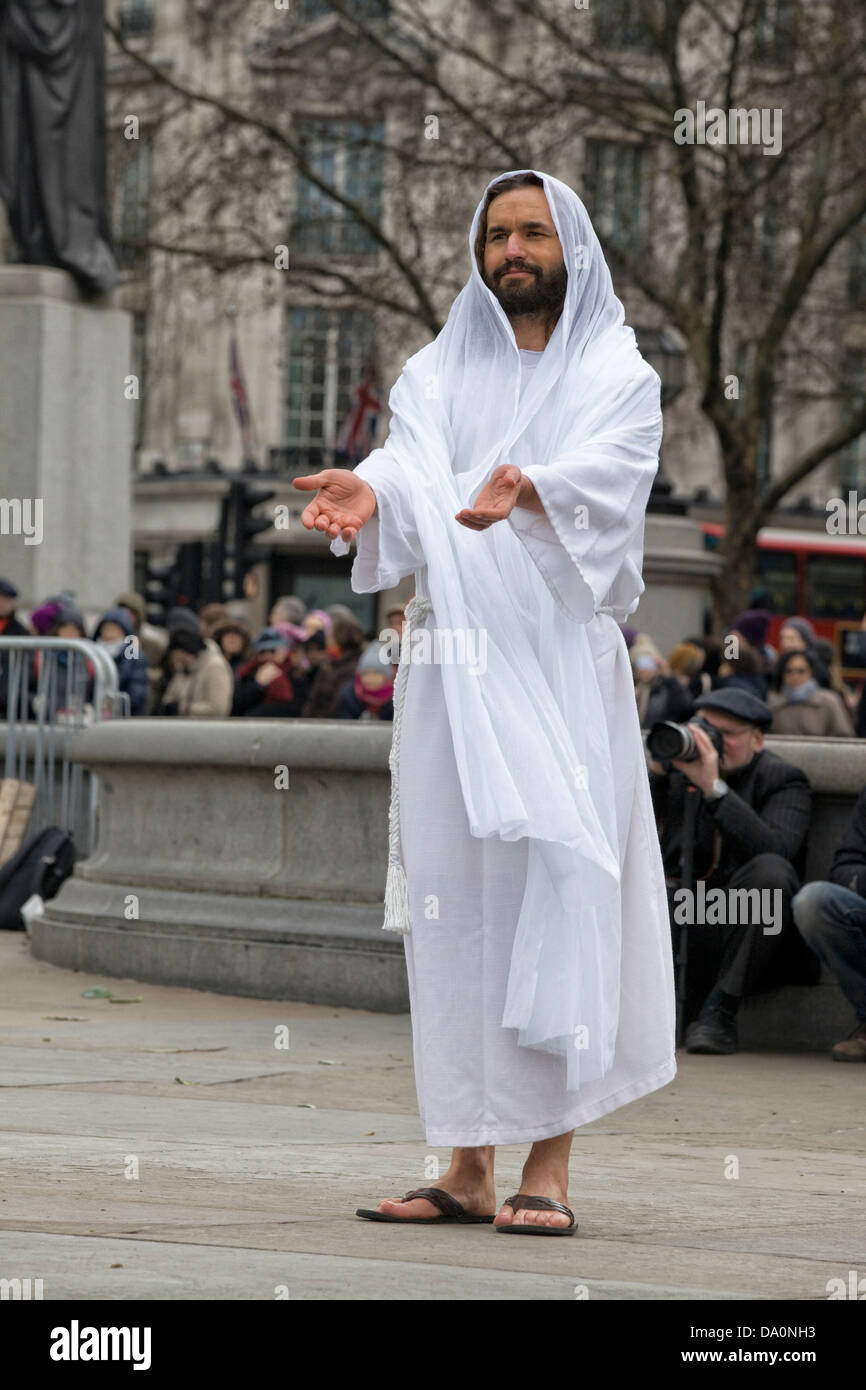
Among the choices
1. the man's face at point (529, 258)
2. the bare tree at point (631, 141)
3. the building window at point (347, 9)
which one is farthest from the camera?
the building window at point (347, 9)

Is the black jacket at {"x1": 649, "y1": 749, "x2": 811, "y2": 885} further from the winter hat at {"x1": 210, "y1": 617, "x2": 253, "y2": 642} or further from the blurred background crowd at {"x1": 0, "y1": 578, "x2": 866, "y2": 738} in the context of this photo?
the winter hat at {"x1": 210, "y1": 617, "x2": 253, "y2": 642}

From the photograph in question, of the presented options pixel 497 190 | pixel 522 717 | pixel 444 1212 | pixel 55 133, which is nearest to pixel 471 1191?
pixel 444 1212

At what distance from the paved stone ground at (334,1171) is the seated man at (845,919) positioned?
0.76 ft

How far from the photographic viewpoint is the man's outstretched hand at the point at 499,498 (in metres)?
4.65

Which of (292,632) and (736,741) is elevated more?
(736,741)

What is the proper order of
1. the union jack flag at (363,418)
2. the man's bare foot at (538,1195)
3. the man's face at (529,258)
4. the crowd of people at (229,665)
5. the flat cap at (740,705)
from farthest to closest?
the union jack flag at (363,418) < the crowd of people at (229,665) < the flat cap at (740,705) < the man's face at (529,258) < the man's bare foot at (538,1195)

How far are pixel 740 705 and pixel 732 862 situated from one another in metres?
0.59

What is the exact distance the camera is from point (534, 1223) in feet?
15.6

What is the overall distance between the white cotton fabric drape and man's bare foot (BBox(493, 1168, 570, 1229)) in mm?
209

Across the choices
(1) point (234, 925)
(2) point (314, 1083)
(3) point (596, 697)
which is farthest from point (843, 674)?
(3) point (596, 697)

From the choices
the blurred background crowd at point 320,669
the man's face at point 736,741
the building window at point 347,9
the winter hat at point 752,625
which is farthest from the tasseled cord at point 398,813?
the building window at point 347,9

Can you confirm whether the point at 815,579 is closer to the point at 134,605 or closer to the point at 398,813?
the point at 134,605

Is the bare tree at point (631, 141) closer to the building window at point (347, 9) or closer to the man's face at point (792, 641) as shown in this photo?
the building window at point (347, 9)
